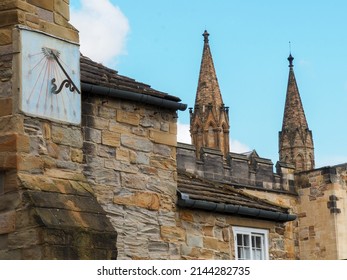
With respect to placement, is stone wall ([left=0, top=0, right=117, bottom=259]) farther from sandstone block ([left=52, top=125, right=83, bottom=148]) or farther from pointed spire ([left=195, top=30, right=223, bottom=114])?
pointed spire ([left=195, top=30, right=223, bottom=114])

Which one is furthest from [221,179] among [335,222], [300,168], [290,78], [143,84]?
[143,84]

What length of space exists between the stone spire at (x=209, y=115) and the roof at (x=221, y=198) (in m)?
34.7

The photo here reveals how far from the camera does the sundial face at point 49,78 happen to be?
10492 millimetres

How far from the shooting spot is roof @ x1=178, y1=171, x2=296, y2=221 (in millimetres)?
13094

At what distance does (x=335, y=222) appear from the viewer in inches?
1613

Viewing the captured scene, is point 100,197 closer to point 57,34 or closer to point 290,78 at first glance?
point 57,34

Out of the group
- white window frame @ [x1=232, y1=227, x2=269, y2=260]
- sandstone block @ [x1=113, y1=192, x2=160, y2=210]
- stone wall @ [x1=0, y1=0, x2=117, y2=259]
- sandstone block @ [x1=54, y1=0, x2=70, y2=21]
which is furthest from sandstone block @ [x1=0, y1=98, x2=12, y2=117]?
white window frame @ [x1=232, y1=227, x2=269, y2=260]

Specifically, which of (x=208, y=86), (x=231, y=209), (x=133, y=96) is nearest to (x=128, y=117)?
(x=133, y=96)

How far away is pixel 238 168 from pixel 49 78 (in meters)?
29.0

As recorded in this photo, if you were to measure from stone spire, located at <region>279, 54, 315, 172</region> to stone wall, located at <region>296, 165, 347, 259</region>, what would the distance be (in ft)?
24.3

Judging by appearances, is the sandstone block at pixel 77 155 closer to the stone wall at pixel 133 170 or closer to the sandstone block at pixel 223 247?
the stone wall at pixel 133 170

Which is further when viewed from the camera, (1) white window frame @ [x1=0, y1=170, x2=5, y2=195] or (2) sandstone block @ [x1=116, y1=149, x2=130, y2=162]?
(2) sandstone block @ [x1=116, y1=149, x2=130, y2=162]

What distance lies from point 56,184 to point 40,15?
70.1 inches

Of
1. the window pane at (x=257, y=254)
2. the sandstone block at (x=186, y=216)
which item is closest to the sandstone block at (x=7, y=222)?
the sandstone block at (x=186, y=216)
